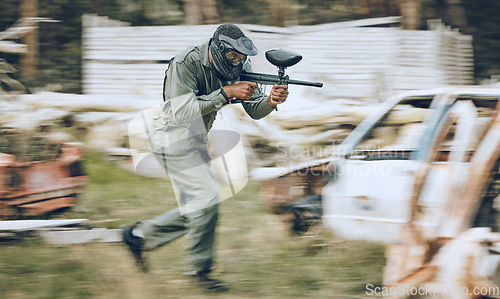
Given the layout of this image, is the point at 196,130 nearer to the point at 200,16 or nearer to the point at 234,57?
the point at 234,57

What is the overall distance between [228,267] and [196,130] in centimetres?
99

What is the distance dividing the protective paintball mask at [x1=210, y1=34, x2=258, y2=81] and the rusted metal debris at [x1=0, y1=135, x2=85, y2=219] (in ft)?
6.81

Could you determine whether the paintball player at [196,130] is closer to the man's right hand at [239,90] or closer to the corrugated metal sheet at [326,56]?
the man's right hand at [239,90]

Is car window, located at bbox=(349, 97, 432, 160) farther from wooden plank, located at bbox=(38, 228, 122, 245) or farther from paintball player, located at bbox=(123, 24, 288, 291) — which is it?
wooden plank, located at bbox=(38, 228, 122, 245)

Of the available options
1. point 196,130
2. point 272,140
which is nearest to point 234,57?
point 196,130

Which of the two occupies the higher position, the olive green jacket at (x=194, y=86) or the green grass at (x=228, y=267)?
the olive green jacket at (x=194, y=86)

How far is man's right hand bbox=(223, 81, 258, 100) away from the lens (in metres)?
3.56

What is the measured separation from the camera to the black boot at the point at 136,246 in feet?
12.4

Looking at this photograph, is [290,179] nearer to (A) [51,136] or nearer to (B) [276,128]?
(B) [276,128]

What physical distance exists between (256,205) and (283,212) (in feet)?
1.98

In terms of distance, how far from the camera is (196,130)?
143 inches

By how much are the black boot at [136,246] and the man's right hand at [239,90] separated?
3.67 ft

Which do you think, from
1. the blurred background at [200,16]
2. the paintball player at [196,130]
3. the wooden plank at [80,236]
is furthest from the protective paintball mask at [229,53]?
the blurred background at [200,16]

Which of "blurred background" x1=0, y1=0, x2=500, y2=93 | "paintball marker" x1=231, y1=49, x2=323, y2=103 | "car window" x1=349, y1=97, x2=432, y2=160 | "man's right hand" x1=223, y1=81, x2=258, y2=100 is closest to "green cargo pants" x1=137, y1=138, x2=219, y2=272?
"man's right hand" x1=223, y1=81, x2=258, y2=100
